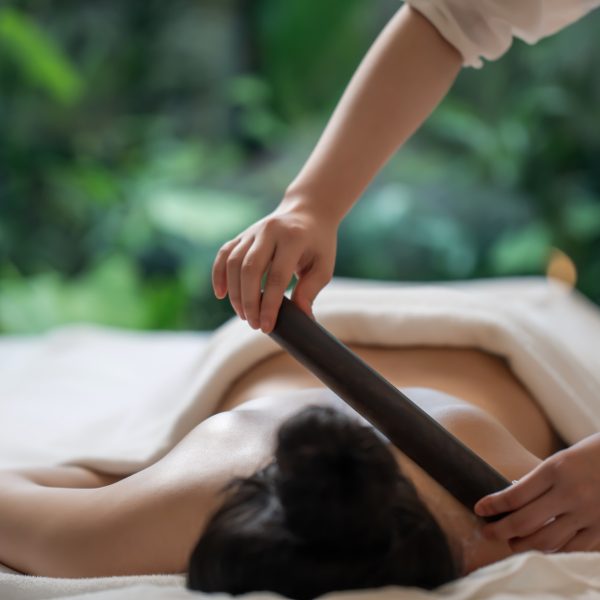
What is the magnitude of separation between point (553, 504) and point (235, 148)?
2.95 m

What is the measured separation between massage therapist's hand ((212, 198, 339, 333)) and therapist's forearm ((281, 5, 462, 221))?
46 millimetres

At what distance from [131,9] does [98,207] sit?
2.59 feet

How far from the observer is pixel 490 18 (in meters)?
1.17

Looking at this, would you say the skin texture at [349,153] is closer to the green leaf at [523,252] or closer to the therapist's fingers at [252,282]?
the therapist's fingers at [252,282]

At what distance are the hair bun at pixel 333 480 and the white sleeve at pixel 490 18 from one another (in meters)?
0.65

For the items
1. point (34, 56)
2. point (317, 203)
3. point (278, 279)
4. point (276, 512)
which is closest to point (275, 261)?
point (278, 279)

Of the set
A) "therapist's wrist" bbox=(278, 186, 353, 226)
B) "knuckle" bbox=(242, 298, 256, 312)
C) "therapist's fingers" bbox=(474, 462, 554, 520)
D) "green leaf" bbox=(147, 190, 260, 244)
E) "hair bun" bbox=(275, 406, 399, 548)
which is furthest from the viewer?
"green leaf" bbox=(147, 190, 260, 244)

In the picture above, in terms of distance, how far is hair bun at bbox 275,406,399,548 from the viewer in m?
0.67

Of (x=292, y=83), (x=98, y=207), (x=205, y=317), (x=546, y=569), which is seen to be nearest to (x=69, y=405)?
(x=546, y=569)

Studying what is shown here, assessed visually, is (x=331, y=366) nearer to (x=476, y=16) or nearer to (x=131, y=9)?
(x=476, y=16)

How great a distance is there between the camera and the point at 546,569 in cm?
78

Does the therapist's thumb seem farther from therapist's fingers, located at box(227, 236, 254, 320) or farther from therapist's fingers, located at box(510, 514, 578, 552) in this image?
therapist's fingers, located at box(510, 514, 578, 552)

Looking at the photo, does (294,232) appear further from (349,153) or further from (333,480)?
(333,480)

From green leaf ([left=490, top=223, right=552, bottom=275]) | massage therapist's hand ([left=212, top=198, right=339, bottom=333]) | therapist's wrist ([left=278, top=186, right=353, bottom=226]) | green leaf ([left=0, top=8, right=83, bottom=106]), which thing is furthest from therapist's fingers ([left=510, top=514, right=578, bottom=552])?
green leaf ([left=0, top=8, right=83, bottom=106])
